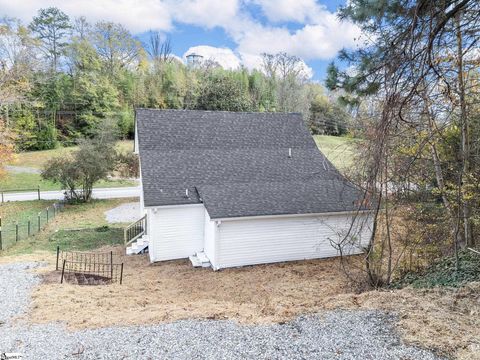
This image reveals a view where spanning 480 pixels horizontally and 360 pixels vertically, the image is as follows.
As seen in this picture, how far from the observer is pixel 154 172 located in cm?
1317

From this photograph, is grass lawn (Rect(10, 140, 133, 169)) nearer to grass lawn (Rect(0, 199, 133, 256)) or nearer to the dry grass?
grass lawn (Rect(0, 199, 133, 256))

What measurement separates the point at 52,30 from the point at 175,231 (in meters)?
34.0

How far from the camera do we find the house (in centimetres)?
1167

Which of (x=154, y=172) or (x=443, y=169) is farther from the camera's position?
(x=154, y=172)

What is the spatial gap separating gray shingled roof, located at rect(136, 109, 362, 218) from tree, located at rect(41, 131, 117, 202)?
7.06 m

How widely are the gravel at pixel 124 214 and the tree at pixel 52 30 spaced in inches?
910

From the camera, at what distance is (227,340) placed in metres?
5.22

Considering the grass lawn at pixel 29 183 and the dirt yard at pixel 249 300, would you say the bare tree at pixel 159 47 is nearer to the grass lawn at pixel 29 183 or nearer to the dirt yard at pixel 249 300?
the grass lawn at pixel 29 183

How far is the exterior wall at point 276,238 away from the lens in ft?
37.9

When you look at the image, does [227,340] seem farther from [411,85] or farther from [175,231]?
[175,231]

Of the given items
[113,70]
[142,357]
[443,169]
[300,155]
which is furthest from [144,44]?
[142,357]

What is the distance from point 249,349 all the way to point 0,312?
18.0 ft

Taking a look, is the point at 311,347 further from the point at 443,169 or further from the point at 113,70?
the point at 113,70

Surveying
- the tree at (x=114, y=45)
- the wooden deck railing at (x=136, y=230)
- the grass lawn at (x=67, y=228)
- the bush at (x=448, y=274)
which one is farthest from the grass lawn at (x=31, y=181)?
the bush at (x=448, y=274)
